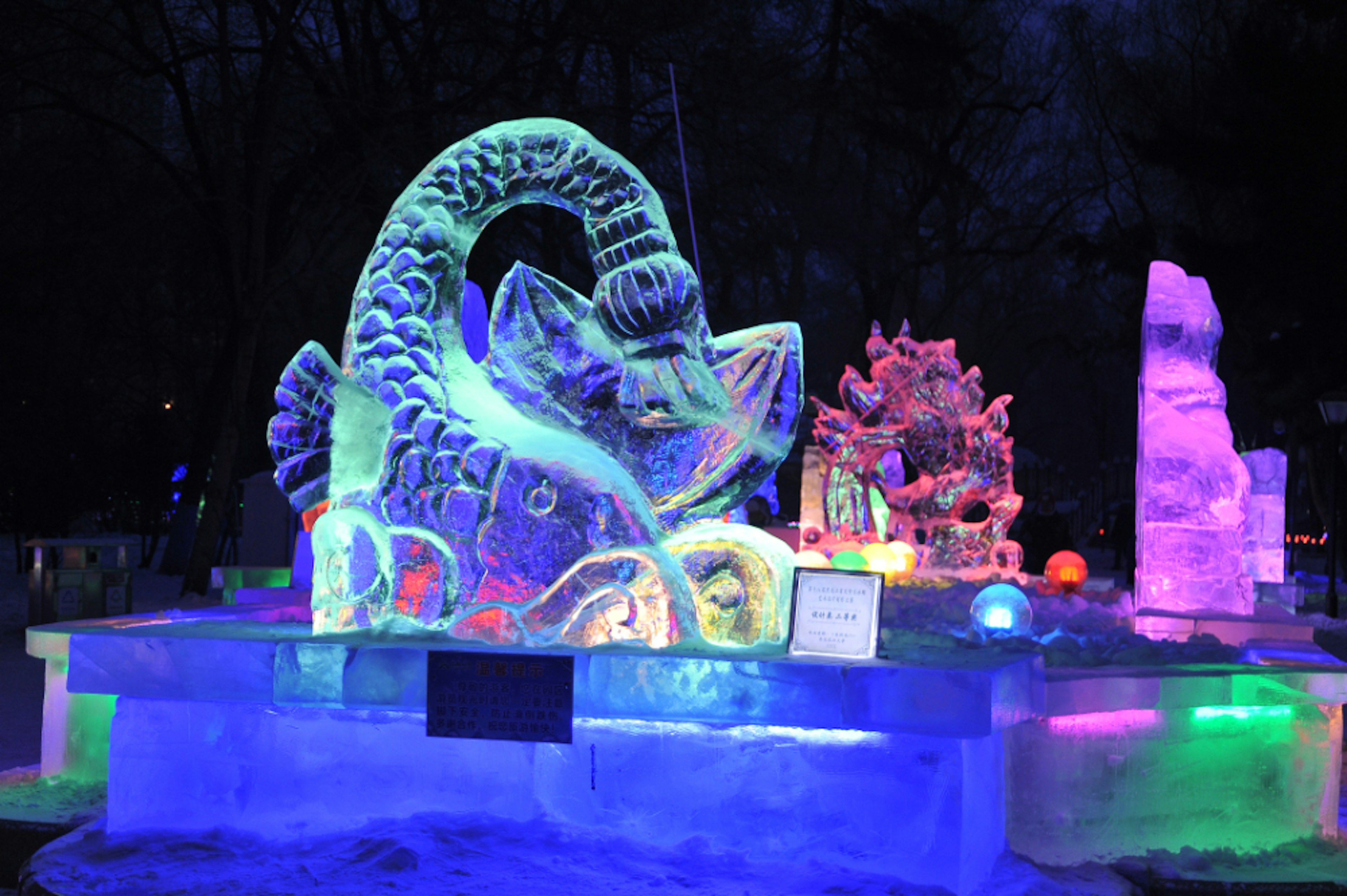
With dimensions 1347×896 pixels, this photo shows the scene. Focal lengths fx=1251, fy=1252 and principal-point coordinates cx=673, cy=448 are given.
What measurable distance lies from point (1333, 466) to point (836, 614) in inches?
Answer: 478

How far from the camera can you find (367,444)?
16.7 ft

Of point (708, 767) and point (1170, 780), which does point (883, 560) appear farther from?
point (708, 767)

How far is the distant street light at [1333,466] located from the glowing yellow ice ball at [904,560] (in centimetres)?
618

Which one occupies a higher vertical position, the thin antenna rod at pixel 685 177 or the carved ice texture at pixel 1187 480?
the thin antenna rod at pixel 685 177

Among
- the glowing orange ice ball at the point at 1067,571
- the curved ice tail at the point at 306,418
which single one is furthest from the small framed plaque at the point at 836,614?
the glowing orange ice ball at the point at 1067,571

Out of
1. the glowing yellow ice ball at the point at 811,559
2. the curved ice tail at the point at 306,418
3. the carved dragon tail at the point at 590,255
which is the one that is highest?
the carved dragon tail at the point at 590,255

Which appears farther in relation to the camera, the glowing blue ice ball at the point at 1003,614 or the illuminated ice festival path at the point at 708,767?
the glowing blue ice ball at the point at 1003,614

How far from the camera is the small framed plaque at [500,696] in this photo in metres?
4.32

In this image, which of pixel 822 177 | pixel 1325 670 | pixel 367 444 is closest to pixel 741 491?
pixel 367 444

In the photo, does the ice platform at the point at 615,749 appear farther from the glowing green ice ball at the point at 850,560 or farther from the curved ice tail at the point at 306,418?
the glowing green ice ball at the point at 850,560

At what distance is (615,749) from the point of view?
14.2 feet

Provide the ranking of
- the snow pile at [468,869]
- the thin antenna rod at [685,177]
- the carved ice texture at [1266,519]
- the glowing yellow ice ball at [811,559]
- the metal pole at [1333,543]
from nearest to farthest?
the snow pile at [468,869] → the thin antenna rod at [685,177] → the glowing yellow ice ball at [811,559] → the carved ice texture at [1266,519] → the metal pole at [1333,543]

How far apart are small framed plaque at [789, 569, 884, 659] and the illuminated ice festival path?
0.84 feet

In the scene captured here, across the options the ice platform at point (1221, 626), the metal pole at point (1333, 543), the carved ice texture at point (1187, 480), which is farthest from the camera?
the metal pole at point (1333, 543)
